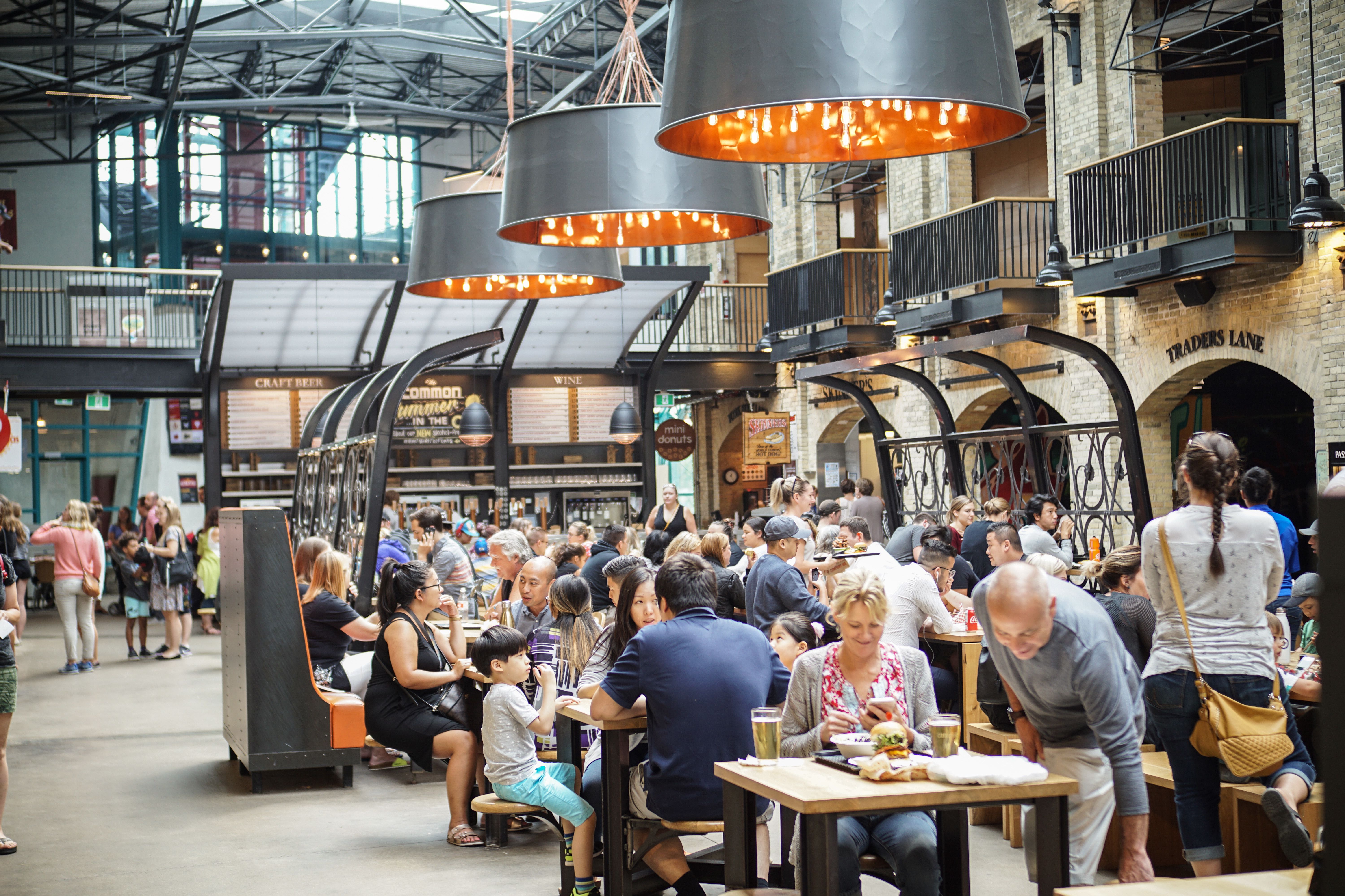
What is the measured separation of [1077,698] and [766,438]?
50.3 ft

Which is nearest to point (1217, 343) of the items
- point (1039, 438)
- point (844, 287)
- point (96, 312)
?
point (1039, 438)

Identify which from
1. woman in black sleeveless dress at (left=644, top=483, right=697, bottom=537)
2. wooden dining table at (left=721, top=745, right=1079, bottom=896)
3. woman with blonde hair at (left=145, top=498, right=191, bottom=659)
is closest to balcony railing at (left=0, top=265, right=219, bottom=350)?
woman with blonde hair at (left=145, top=498, right=191, bottom=659)

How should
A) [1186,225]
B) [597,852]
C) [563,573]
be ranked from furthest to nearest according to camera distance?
[1186,225]
[563,573]
[597,852]

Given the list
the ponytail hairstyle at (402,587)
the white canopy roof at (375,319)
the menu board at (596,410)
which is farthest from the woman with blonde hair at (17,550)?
the menu board at (596,410)

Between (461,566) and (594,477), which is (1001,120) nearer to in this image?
(461,566)

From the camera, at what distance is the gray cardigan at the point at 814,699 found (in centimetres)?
418

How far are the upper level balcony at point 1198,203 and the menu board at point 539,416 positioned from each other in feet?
25.3

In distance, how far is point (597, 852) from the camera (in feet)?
17.2

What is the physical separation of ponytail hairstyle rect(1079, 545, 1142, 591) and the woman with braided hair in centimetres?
97

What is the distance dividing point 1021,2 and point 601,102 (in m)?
12.8

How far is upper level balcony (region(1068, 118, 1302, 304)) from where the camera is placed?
1208 cm

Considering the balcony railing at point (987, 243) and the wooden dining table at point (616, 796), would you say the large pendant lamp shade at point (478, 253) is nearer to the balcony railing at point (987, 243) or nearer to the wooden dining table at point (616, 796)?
the wooden dining table at point (616, 796)

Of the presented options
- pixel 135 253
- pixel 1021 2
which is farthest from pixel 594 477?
pixel 135 253

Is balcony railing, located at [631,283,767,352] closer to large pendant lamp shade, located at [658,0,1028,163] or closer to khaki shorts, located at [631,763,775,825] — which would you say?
khaki shorts, located at [631,763,775,825]
